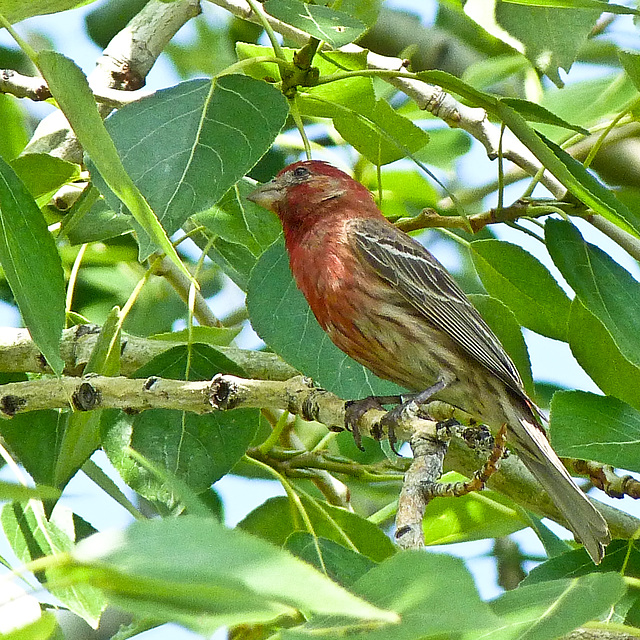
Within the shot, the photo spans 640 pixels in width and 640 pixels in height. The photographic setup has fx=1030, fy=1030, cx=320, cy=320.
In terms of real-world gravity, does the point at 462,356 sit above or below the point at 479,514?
above

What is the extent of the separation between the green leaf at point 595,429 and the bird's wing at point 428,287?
41.1 inches

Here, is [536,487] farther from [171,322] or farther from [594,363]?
[171,322]

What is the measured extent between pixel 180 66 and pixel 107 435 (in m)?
3.33

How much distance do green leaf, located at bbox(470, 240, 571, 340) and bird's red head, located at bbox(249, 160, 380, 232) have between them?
1.07 m

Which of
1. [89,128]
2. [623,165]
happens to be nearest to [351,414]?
[89,128]

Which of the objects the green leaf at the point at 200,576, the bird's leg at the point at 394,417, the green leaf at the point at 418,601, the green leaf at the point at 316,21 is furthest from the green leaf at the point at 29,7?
the green leaf at the point at 200,576

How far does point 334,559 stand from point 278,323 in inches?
40.8

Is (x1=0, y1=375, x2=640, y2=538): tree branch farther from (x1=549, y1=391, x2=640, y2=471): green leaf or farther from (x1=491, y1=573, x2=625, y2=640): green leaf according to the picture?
(x1=491, y1=573, x2=625, y2=640): green leaf

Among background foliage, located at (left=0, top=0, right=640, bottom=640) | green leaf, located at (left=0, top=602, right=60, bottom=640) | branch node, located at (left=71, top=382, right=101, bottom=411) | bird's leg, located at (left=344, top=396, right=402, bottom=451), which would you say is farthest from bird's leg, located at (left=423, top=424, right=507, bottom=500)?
green leaf, located at (left=0, top=602, right=60, bottom=640)

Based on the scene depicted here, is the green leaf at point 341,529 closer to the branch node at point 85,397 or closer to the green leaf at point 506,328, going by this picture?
the green leaf at point 506,328

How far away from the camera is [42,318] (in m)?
2.50

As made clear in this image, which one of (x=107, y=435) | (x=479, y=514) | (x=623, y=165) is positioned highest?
(x=623, y=165)

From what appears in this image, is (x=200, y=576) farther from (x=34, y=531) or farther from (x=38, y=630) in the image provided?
(x=34, y=531)

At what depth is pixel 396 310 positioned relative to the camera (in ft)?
14.9
